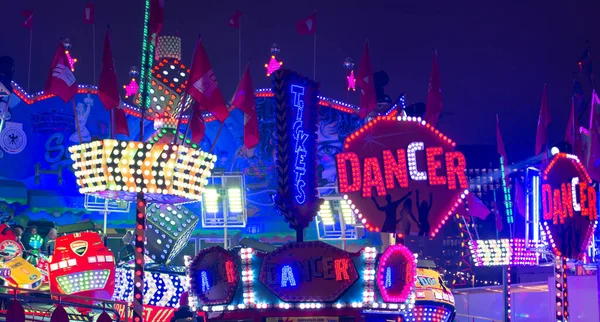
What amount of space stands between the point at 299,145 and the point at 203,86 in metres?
2.91

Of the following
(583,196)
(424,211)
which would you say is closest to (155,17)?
(424,211)

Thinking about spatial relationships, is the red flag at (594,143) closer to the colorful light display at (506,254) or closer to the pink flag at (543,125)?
the pink flag at (543,125)

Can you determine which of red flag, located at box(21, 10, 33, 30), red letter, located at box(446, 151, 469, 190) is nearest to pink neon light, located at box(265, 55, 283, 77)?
red flag, located at box(21, 10, 33, 30)

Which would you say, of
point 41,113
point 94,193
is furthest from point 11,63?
point 94,193

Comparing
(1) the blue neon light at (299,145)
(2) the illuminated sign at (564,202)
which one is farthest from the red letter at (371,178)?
(2) the illuminated sign at (564,202)

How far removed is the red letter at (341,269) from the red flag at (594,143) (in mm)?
14910

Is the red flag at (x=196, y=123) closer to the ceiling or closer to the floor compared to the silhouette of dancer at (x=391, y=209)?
closer to the ceiling

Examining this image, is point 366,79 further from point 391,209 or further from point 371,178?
point 391,209

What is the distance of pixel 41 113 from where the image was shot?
41.5 meters

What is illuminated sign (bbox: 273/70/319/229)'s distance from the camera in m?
21.3

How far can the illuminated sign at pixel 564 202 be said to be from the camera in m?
25.8

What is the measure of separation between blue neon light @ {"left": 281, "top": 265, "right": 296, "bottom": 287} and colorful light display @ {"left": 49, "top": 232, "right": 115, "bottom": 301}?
5.37 meters

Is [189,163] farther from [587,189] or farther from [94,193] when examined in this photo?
[587,189]

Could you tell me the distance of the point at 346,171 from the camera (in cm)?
2195
